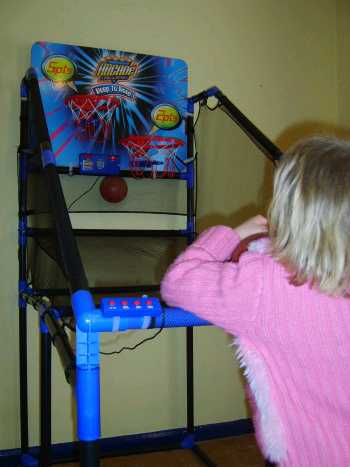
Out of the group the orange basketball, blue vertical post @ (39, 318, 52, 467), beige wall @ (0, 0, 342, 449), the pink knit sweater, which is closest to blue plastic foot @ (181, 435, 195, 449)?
beige wall @ (0, 0, 342, 449)

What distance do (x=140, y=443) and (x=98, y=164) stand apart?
115 centimetres

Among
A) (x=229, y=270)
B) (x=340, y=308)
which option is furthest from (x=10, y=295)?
(x=340, y=308)

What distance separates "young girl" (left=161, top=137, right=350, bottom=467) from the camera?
2.17 ft

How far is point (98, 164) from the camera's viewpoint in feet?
5.43

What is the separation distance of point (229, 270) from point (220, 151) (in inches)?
39.4

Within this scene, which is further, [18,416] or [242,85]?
[242,85]

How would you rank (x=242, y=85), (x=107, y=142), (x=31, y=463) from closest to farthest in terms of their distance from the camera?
(x=31, y=463) < (x=107, y=142) < (x=242, y=85)

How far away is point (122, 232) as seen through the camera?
1.66 m

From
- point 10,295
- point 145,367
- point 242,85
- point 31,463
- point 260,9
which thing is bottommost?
point 31,463

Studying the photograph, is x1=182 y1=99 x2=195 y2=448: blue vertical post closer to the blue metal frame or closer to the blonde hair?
the blue metal frame

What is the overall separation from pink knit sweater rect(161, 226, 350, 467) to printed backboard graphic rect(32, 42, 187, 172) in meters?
1.05

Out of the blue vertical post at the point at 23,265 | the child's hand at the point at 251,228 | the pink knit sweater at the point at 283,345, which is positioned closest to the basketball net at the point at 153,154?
the blue vertical post at the point at 23,265

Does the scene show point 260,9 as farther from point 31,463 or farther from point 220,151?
point 31,463

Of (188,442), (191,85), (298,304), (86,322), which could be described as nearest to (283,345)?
(298,304)
